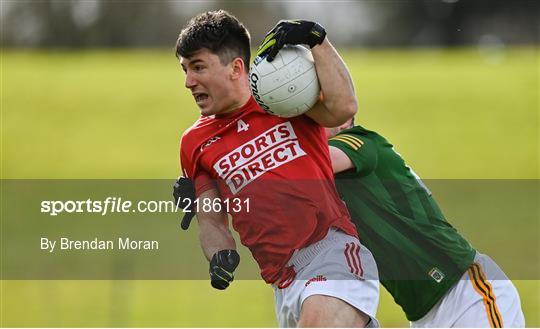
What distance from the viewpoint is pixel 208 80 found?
437cm

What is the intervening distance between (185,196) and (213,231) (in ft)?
0.72

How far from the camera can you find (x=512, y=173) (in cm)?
2123

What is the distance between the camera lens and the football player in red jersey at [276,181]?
4.21 m

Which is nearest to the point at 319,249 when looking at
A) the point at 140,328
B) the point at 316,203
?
the point at 316,203

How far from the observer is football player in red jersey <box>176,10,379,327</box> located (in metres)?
4.21

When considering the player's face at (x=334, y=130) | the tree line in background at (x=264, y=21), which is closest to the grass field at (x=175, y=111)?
the tree line in background at (x=264, y=21)

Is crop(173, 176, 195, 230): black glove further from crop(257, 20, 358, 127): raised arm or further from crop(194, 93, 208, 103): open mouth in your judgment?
crop(257, 20, 358, 127): raised arm

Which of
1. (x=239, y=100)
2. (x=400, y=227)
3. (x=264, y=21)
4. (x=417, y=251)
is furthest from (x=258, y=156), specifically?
(x=264, y=21)

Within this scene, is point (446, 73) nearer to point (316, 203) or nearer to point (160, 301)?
point (160, 301)

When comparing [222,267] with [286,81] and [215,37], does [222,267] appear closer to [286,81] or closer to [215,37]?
[286,81]

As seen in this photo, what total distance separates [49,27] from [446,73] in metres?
10.4

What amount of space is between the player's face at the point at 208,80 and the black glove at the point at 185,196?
38cm

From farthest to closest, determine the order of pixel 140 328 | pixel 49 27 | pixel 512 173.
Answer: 1. pixel 49 27
2. pixel 512 173
3. pixel 140 328

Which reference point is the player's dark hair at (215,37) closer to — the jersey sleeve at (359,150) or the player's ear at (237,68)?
the player's ear at (237,68)
